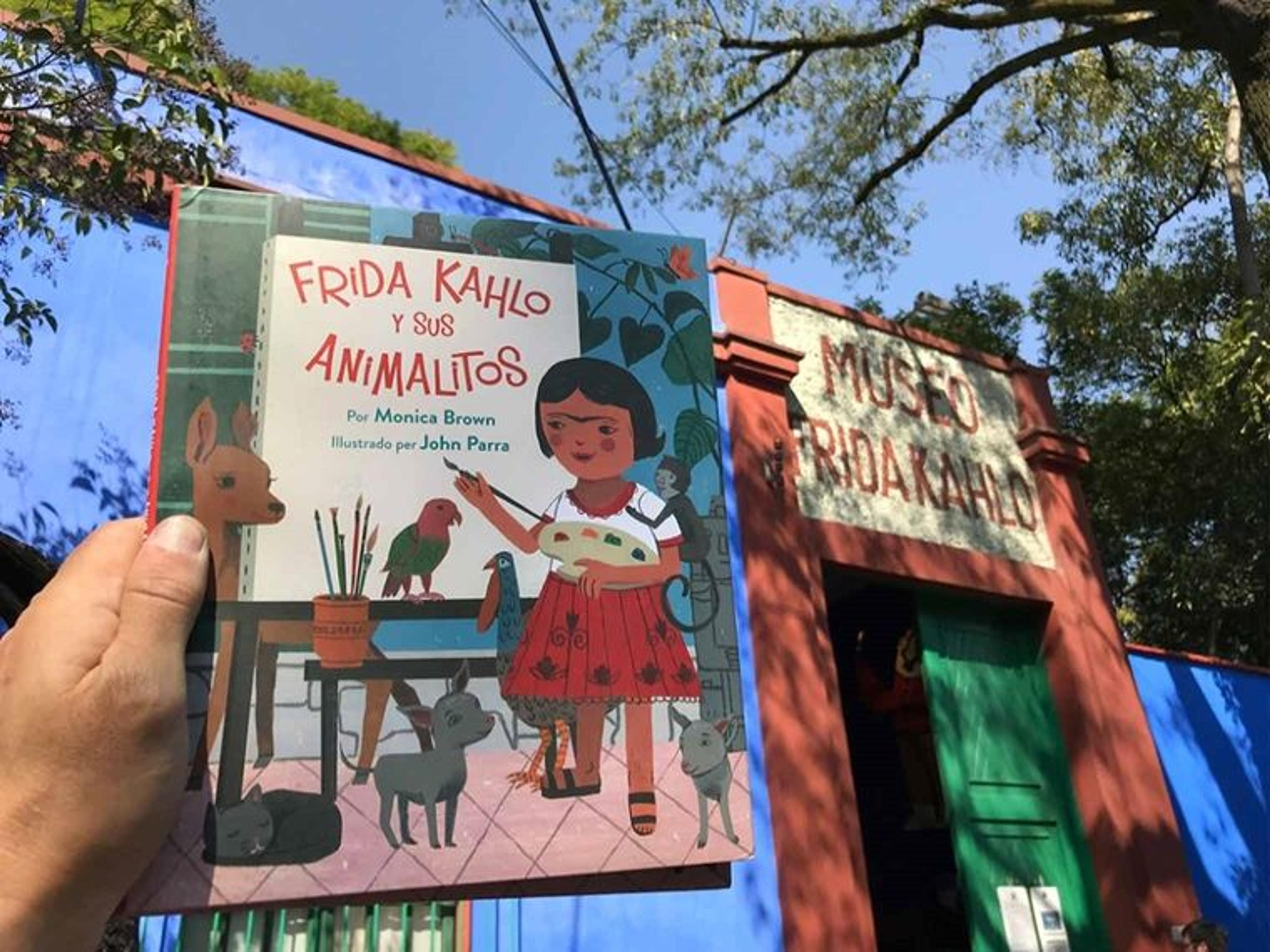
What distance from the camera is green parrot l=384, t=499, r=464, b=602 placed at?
64.4 inches

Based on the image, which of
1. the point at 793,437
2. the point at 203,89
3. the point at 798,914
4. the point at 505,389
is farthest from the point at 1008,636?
the point at 505,389

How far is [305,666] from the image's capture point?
1.53 meters

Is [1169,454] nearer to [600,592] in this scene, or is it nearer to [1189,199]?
[1189,199]

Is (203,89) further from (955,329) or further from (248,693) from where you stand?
(955,329)

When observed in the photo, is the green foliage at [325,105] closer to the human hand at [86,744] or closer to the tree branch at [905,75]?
the tree branch at [905,75]

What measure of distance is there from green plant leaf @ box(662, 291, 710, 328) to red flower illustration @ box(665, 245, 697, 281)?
1.3 inches

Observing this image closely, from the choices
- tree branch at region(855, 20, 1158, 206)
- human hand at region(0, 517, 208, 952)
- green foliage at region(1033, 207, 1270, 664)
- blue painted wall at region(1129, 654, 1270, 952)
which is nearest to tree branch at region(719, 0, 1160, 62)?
tree branch at region(855, 20, 1158, 206)

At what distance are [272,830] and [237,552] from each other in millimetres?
403

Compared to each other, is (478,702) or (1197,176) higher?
(1197,176)

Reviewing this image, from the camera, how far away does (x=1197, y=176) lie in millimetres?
10930

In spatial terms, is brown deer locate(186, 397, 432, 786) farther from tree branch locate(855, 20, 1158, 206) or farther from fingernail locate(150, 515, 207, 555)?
tree branch locate(855, 20, 1158, 206)

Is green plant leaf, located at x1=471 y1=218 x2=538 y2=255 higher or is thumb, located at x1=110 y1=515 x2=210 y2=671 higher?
green plant leaf, located at x1=471 y1=218 x2=538 y2=255

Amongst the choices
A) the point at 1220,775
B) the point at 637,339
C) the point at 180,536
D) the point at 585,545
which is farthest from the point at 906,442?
the point at 180,536

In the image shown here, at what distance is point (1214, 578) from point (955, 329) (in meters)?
4.25
